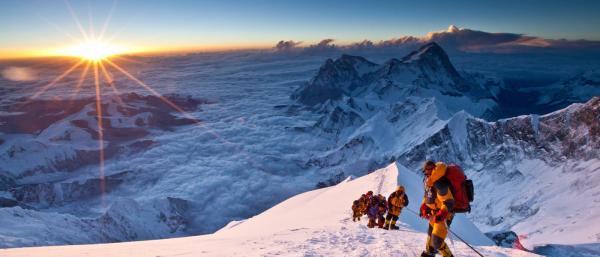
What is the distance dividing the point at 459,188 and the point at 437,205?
75 cm

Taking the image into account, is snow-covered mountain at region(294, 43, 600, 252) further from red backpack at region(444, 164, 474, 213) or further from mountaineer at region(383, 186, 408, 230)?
red backpack at region(444, 164, 474, 213)

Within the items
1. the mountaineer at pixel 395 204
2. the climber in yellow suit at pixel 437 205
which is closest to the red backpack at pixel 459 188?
the climber in yellow suit at pixel 437 205

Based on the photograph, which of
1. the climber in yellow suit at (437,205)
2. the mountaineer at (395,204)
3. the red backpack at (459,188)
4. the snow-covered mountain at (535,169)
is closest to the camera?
the climber in yellow suit at (437,205)

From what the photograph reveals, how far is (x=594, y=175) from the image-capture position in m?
100

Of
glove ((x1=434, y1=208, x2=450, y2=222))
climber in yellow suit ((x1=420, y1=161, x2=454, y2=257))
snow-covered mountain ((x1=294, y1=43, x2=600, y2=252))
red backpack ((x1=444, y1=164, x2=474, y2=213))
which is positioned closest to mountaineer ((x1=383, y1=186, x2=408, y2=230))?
climber in yellow suit ((x1=420, y1=161, x2=454, y2=257))

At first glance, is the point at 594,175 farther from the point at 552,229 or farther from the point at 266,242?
the point at 266,242

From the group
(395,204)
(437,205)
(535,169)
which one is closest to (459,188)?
(437,205)

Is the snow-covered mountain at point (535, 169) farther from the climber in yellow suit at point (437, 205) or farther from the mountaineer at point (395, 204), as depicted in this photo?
the climber in yellow suit at point (437, 205)

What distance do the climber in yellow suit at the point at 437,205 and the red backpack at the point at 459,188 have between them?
0.56 feet

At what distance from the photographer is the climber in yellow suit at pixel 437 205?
9586 millimetres

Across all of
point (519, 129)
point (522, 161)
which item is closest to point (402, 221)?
point (522, 161)

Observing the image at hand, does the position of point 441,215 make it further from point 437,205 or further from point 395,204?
point 395,204

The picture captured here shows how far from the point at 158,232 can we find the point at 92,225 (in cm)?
4219

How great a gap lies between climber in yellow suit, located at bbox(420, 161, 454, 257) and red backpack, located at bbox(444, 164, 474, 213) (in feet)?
0.56
